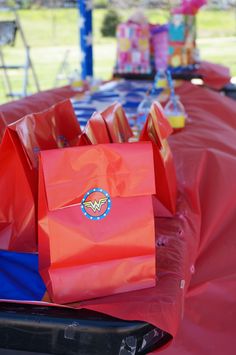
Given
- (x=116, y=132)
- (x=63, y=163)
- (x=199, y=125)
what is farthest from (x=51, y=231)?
(x=199, y=125)

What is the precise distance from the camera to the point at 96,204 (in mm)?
791

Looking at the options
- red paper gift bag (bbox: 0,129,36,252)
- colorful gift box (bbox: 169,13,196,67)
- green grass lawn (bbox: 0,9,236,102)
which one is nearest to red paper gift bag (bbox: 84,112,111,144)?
red paper gift bag (bbox: 0,129,36,252)

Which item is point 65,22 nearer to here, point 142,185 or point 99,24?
point 99,24

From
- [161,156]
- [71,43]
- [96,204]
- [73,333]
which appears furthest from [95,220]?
[71,43]

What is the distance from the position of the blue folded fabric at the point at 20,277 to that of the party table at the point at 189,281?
0.05 ft

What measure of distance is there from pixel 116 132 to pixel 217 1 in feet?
22.0

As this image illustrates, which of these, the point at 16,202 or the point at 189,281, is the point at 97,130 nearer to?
the point at 16,202

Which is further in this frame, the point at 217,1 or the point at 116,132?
the point at 217,1

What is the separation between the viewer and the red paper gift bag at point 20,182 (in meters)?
0.92

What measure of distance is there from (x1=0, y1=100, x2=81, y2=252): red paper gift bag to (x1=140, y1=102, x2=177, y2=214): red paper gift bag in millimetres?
212

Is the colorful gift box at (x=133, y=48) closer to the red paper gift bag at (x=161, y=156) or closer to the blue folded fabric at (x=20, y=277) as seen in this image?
the red paper gift bag at (x=161, y=156)

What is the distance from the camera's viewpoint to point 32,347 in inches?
32.2

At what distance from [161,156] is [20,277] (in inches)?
14.5

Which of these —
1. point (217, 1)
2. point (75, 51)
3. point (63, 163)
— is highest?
point (63, 163)
